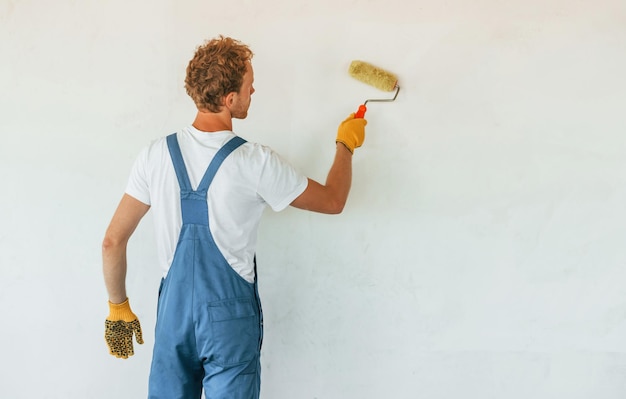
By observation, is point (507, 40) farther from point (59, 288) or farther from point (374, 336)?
point (59, 288)

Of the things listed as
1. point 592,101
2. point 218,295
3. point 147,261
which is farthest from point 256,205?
point 592,101

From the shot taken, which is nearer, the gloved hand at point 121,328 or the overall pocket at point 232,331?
the overall pocket at point 232,331

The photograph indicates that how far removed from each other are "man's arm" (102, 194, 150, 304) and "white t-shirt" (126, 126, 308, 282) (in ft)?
0.14

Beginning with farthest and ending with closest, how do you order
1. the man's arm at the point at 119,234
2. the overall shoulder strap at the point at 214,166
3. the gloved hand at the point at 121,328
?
1. the gloved hand at the point at 121,328
2. the man's arm at the point at 119,234
3. the overall shoulder strap at the point at 214,166

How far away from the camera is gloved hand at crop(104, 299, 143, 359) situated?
1627 mm

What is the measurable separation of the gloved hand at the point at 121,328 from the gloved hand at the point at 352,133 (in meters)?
0.77

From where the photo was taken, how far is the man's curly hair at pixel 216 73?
1403mm

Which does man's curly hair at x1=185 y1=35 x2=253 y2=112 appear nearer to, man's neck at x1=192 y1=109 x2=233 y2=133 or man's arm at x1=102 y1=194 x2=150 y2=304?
man's neck at x1=192 y1=109 x2=233 y2=133

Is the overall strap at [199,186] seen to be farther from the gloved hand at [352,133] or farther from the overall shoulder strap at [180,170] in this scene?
the gloved hand at [352,133]

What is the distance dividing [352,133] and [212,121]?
39 cm

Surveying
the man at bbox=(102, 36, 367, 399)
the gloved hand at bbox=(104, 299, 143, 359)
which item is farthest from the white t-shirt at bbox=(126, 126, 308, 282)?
the gloved hand at bbox=(104, 299, 143, 359)

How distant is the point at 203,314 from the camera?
140 cm

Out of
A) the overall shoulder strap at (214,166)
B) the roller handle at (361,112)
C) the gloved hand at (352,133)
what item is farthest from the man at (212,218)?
the roller handle at (361,112)

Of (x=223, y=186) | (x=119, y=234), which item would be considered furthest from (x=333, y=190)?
(x=119, y=234)
